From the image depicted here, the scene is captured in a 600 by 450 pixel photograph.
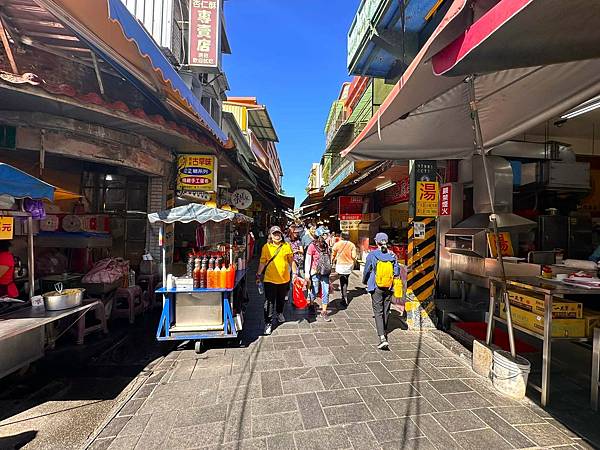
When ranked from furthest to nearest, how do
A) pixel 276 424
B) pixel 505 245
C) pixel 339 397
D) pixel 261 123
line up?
pixel 261 123 → pixel 505 245 → pixel 339 397 → pixel 276 424

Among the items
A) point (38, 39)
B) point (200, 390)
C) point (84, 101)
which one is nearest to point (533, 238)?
point (200, 390)

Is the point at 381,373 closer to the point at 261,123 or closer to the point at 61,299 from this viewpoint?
the point at 61,299

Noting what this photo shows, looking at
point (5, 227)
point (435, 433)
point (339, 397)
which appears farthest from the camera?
point (5, 227)

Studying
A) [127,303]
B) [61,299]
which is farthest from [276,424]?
[127,303]

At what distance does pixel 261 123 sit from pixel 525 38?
19152 mm

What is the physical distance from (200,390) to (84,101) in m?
4.60

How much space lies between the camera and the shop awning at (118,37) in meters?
2.90

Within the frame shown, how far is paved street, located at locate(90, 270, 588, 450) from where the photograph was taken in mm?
2607

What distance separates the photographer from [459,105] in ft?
10.2

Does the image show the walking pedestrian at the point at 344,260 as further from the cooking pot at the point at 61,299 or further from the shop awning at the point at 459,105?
the cooking pot at the point at 61,299

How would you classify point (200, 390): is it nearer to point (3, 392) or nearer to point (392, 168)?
point (3, 392)

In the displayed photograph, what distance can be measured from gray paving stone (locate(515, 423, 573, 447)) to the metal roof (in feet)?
55.4

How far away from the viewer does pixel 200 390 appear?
338cm

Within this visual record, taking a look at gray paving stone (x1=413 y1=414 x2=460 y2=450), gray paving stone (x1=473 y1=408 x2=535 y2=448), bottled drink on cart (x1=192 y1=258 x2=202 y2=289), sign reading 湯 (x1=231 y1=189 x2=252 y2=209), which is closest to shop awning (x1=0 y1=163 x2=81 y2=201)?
bottled drink on cart (x1=192 y1=258 x2=202 y2=289)
